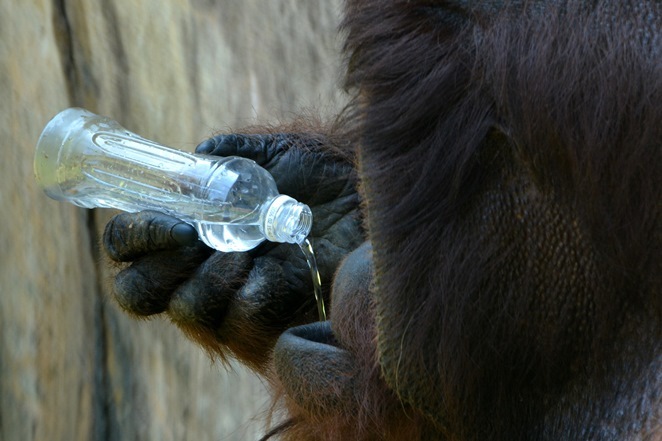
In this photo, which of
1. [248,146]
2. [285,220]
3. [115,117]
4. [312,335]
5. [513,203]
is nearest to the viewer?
[513,203]

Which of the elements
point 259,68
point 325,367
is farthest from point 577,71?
point 259,68

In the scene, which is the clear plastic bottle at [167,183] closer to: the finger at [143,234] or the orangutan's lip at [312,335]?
the finger at [143,234]

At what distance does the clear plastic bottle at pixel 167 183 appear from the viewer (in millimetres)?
1753

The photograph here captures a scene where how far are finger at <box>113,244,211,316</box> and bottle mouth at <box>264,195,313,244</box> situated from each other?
0.52ft

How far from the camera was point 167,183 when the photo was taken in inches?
72.2

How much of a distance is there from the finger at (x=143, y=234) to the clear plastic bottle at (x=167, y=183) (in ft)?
0.16

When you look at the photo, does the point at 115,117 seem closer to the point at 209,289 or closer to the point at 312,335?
the point at 209,289

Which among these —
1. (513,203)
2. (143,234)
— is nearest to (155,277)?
(143,234)

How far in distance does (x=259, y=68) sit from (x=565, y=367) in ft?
4.99

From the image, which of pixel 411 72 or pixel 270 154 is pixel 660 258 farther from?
pixel 270 154

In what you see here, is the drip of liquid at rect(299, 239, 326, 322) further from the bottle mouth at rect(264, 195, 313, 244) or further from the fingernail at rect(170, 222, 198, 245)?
the fingernail at rect(170, 222, 198, 245)

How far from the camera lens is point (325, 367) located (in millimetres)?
1553

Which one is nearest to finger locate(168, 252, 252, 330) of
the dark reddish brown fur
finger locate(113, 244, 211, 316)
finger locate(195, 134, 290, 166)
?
finger locate(113, 244, 211, 316)

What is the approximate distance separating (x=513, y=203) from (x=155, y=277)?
2.59ft
